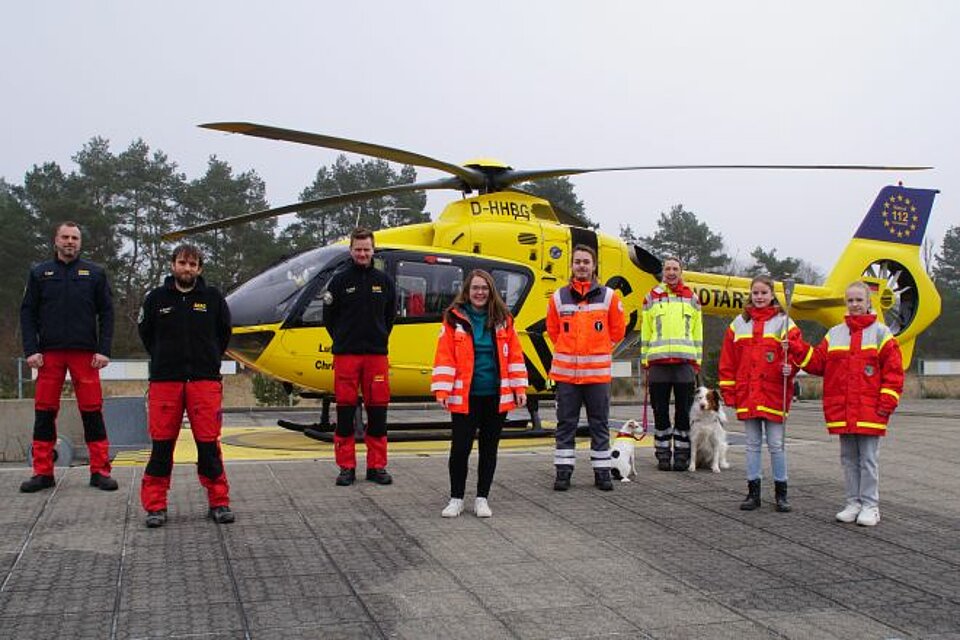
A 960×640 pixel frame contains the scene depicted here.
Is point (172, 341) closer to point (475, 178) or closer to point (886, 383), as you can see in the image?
point (886, 383)

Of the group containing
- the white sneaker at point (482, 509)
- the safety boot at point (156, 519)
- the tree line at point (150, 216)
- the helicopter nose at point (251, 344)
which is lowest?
the white sneaker at point (482, 509)

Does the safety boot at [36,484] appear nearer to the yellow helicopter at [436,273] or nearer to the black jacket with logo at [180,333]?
the black jacket with logo at [180,333]

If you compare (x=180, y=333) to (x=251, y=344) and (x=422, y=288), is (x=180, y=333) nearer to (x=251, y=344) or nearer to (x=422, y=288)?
(x=251, y=344)

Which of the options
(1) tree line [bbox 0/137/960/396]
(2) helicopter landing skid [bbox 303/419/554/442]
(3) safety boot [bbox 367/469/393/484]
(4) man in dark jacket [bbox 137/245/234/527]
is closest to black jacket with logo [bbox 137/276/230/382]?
(4) man in dark jacket [bbox 137/245/234/527]

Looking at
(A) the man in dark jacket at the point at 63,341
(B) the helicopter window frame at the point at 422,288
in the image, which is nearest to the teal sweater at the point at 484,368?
(A) the man in dark jacket at the point at 63,341

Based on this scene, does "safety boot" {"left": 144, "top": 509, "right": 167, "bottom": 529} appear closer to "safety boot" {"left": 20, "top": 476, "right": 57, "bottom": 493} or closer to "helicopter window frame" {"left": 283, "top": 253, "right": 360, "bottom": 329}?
"safety boot" {"left": 20, "top": 476, "right": 57, "bottom": 493}

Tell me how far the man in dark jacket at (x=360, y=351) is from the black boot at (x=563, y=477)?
A: 135 centimetres

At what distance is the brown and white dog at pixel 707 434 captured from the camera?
7.71m

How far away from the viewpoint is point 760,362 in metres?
6.32

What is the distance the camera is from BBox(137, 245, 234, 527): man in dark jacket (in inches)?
216

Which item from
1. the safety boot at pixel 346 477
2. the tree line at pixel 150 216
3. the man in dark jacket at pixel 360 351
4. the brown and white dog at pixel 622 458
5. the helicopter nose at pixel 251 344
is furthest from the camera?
the tree line at pixel 150 216

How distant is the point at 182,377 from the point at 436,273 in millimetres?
4950

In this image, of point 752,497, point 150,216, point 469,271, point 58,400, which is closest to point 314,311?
point 469,271

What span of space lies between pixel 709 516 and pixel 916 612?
2013 mm
